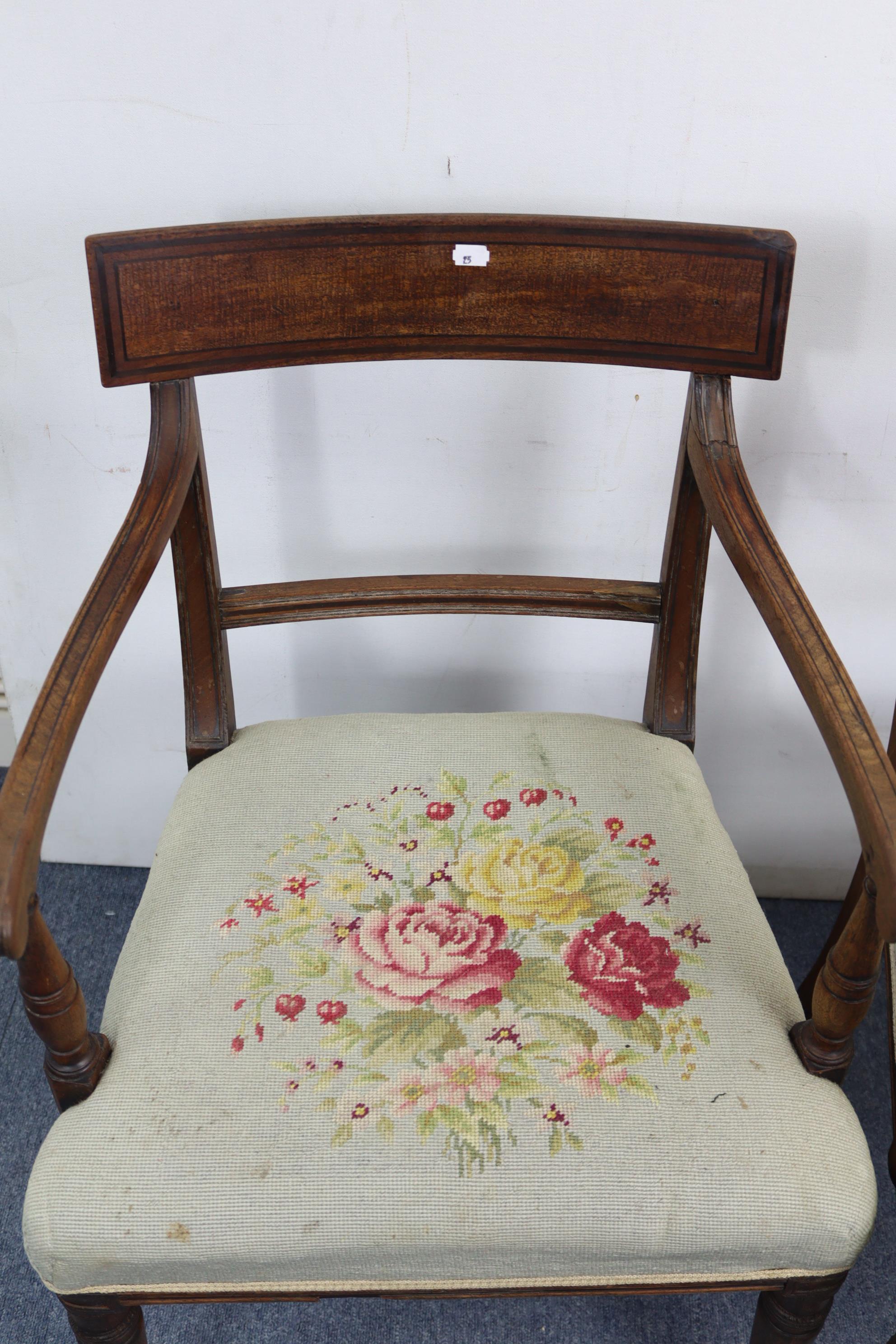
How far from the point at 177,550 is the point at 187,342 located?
6.7 inches

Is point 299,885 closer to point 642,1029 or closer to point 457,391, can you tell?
point 642,1029

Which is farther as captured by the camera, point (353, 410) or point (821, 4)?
point (353, 410)

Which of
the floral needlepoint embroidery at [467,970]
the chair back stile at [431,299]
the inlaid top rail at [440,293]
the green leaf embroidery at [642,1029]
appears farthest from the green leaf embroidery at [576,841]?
the inlaid top rail at [440,293]

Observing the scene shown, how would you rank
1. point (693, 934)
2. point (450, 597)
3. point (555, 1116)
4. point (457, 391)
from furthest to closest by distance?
1. point (457, 391)
2. point (450, 597)
3. point (693, 934)
4. point (555, 1116)

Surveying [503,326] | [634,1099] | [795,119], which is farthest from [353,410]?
[634,1099]

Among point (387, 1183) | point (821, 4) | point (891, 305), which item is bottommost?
point (387, 1183)

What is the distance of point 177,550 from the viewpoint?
91 centimetres

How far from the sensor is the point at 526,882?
83 centimetres

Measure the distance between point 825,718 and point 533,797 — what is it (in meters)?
0.27

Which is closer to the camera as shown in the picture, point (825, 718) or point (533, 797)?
point (825, 718)

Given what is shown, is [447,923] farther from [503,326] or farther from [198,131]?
[198,131]

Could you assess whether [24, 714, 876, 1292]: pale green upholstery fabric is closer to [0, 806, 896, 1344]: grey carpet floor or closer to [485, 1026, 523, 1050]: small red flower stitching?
[485, 1026, 523, 1050]: small red flower stitching

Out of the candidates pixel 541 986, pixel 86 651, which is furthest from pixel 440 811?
pixel 86 651

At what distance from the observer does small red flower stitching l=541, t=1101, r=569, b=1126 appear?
2.24 ft
